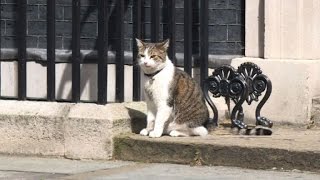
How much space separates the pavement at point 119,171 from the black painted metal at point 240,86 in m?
1.05

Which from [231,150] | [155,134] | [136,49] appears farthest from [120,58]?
[231,150]

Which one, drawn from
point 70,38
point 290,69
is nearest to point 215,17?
point 290,69

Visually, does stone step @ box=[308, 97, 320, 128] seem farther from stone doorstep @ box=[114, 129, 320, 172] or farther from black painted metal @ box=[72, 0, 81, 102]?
black painted metal @ box=[72, 0, 81, 102]

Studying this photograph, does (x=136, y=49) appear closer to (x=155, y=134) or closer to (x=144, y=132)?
(x=144, y=132)

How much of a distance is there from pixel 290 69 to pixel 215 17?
44.3 inches

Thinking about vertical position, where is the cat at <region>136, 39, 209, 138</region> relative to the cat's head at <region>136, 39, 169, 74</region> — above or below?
below

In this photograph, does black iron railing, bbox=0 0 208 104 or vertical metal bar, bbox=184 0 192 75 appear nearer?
black iron railing, bbox=0 0 208 104

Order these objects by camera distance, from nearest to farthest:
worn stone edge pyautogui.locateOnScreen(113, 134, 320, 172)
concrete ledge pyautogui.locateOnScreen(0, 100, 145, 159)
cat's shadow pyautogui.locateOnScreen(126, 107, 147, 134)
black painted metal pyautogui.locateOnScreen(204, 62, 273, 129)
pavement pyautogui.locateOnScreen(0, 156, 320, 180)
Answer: pavement pyautogui.locateOnScreen(0, 156, 320, 180), worn stone edge pyautogui.locateOnScreen(113, 134, 320, 172), concrete ledge pyautogui.locateOnScreen(0, 100, 145, 159), black painted metal pyautogui.locateOnScreen(204, 62, 273, 129), cat's shadow pyautogui.locateOnScreen(126, 107, 147, 134)

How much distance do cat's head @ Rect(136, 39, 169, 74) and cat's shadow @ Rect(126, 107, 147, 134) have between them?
21.5 inches

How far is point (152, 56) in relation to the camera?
8078 mm

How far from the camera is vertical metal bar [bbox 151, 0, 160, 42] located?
883 cm

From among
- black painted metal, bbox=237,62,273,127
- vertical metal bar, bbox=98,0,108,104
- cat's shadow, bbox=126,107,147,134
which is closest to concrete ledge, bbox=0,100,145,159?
cat's shadow, bbox=126,107,147,134

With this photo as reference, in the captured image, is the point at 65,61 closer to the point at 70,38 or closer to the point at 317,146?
the point at 70,38

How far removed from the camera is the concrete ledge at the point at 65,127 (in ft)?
26.7
